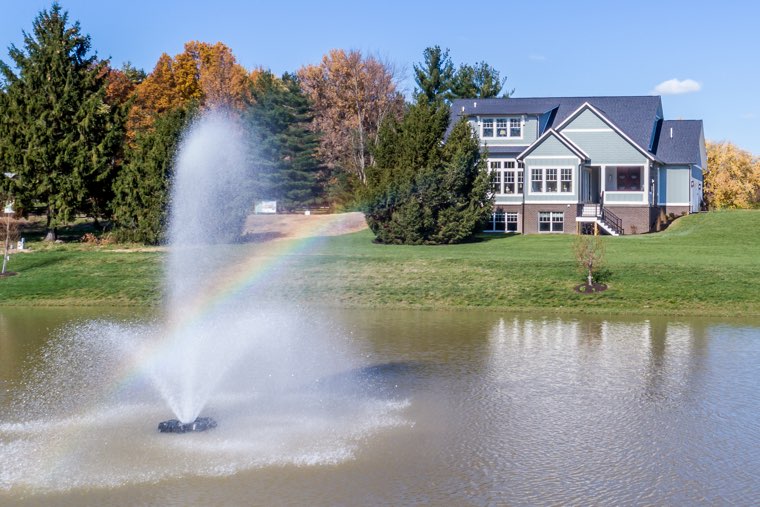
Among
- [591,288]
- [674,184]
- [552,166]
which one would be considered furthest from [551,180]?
[591,288]

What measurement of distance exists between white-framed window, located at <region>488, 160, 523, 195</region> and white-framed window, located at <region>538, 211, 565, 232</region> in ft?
7.42

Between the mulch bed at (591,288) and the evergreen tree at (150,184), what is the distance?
24.7 metres

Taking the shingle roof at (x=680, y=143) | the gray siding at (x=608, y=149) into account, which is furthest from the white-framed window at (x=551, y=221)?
the shingle roof at (x=680, y=143)

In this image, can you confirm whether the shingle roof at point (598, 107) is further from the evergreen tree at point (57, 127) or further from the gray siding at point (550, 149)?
the evergreen tree at point (57, 127)

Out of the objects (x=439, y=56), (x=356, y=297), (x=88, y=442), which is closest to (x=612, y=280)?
(x=356, y=297)

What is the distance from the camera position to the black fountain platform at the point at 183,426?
1467 cm

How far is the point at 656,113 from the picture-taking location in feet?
199

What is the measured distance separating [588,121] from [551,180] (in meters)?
5.08

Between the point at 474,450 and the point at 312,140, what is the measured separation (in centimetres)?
6578

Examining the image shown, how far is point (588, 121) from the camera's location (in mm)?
55594

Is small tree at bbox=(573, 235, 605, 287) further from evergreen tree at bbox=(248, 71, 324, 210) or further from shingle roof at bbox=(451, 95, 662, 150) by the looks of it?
evergreen tree at bbox=(248, 71, 324, 210)

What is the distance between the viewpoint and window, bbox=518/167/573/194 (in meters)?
53.8

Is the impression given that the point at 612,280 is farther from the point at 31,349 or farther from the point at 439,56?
the point at 439,56

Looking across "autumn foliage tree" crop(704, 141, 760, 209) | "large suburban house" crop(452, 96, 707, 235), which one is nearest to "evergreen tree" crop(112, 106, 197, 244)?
"large suburban house" crop(452, 96, 707, 235)
